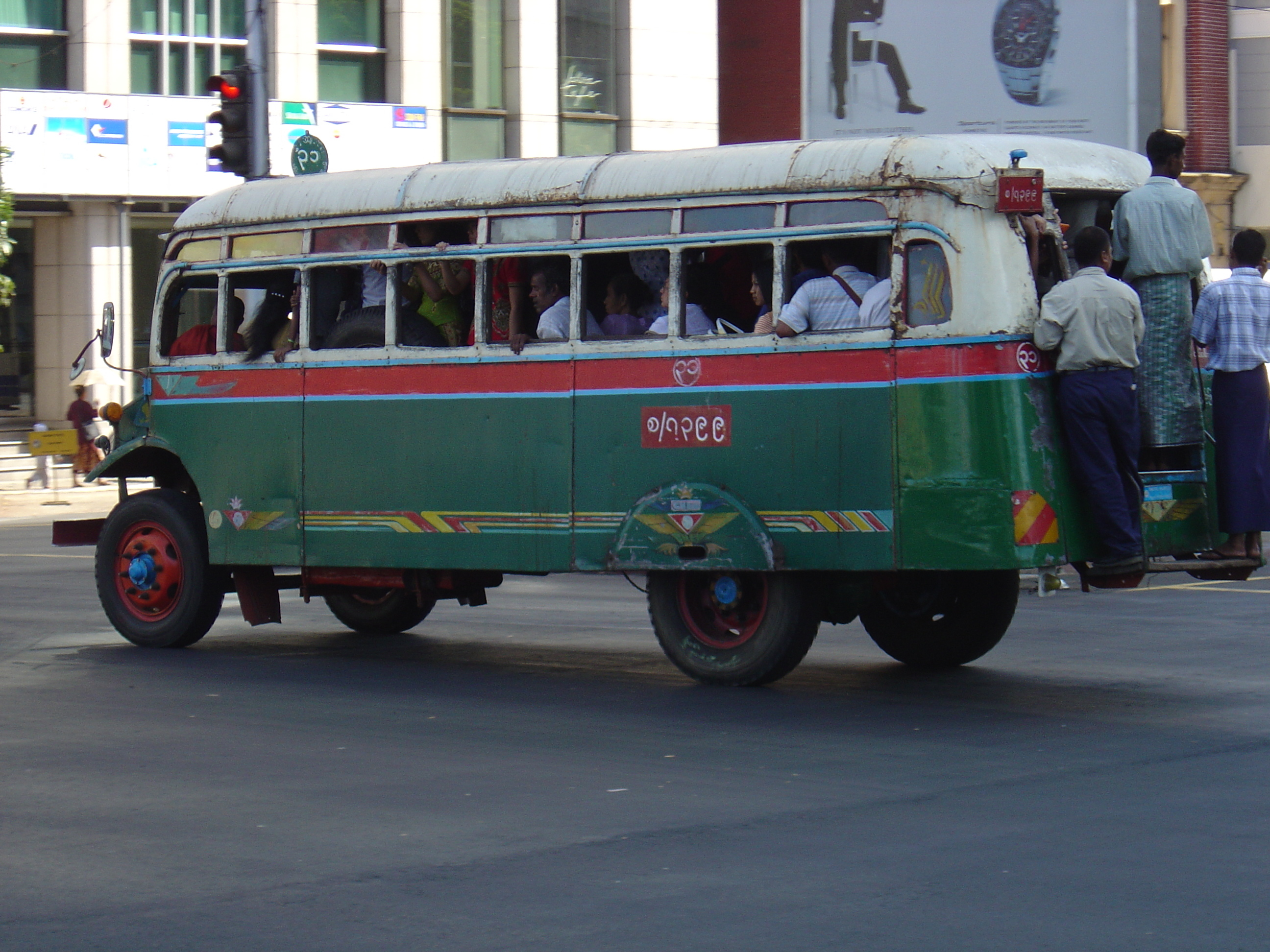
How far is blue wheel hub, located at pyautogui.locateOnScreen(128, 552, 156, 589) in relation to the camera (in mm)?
12172

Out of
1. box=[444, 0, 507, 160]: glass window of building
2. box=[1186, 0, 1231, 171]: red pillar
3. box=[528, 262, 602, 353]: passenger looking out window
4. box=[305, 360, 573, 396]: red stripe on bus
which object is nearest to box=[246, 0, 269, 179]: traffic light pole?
box=[305, 360, 573, 396]: red stripe on bus

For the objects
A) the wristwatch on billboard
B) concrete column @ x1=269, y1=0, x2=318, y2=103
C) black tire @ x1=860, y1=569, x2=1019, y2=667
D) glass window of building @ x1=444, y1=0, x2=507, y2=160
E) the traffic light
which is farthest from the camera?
glass window of building @ x1=444, y1=0, x2=507, y2=160

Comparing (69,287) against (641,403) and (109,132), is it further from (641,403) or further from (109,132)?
(641,403)

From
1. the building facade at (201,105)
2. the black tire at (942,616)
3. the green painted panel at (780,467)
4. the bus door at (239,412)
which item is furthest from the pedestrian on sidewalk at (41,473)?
the black tire at (942,616)

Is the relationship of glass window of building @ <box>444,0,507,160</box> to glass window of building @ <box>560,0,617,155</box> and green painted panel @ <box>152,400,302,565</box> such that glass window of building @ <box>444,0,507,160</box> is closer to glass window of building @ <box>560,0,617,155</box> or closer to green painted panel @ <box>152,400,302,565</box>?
glass window of building @ <box>560,0,617,155</box>

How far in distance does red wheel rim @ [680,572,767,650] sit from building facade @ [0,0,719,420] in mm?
20482

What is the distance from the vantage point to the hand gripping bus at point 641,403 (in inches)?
370

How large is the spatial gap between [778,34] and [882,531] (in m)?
33.1

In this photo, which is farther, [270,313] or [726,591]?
[270,313]

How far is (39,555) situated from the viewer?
2031cm

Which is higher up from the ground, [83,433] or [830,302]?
[830,302]

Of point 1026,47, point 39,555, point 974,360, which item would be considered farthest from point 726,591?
point 1026,47

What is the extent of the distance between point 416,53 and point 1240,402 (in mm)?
25825

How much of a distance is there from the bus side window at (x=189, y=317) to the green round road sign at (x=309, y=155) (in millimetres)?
Answer: 6838
